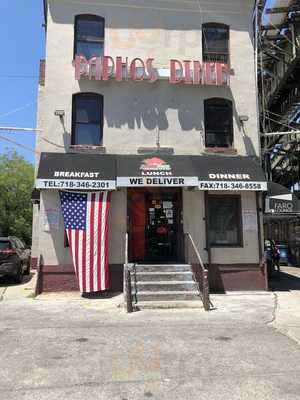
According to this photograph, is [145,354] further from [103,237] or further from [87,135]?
[87,135]

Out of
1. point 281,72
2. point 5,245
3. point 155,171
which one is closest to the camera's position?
point 155,171

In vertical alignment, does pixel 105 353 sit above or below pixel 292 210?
below

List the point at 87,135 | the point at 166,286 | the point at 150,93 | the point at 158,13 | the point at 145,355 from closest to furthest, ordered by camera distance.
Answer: the point at 145,355 < the point at 166,286 < the point at 87,135 < the point at 150,93 < the point at 158,13

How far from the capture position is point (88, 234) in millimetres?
12070

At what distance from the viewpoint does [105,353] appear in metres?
6.73

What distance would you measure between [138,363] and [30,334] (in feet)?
8.49

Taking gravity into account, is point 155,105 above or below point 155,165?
above

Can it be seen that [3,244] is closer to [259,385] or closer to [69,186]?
[69,186]

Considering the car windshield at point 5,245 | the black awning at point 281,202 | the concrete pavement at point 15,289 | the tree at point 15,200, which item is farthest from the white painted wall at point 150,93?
the tree at point 15,200

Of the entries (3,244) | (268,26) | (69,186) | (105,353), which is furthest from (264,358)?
(268,26)

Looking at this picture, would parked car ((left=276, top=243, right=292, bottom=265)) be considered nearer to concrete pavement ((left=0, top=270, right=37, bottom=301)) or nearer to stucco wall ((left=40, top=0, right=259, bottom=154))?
stucco wall ((left=40, top=0, right=259, bottom=154))

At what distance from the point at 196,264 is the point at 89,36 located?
310 inches

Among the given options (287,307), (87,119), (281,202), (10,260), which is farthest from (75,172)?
A: (287,307)

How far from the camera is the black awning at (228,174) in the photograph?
12297 mm
